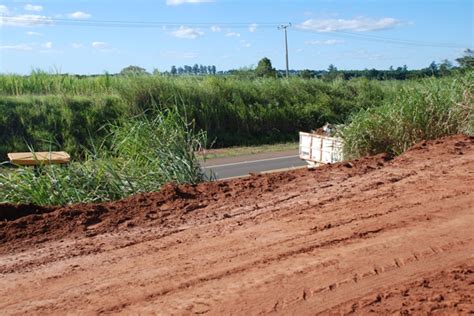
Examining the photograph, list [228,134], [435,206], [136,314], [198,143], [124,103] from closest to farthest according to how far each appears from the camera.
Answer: [136,314] → [435,206] → [198,143] → [124,103] → [228,134]

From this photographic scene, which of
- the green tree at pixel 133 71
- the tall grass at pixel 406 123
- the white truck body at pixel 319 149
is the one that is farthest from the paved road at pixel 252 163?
the green tree at pixel 133 71

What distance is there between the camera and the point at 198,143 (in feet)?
31.3

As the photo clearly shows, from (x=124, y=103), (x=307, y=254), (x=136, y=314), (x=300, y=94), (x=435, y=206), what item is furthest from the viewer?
(x=300, y=94)

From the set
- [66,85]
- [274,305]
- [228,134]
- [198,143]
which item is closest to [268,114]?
[228,134]

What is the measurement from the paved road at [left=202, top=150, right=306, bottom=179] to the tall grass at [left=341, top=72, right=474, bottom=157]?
7333 millimetres

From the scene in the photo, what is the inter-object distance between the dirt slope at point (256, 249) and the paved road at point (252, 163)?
1150cm

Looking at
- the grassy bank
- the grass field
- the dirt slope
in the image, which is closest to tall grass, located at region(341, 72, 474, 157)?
the grass field

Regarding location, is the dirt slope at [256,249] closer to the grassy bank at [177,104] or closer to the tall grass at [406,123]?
the tall grass at [406,123]

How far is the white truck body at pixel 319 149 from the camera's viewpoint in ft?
43.0

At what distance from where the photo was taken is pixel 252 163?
72.4 feet

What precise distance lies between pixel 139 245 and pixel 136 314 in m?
1.43

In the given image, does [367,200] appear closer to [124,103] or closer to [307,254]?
[307,254]

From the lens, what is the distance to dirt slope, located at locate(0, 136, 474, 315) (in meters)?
4.37

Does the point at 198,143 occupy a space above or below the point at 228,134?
above
